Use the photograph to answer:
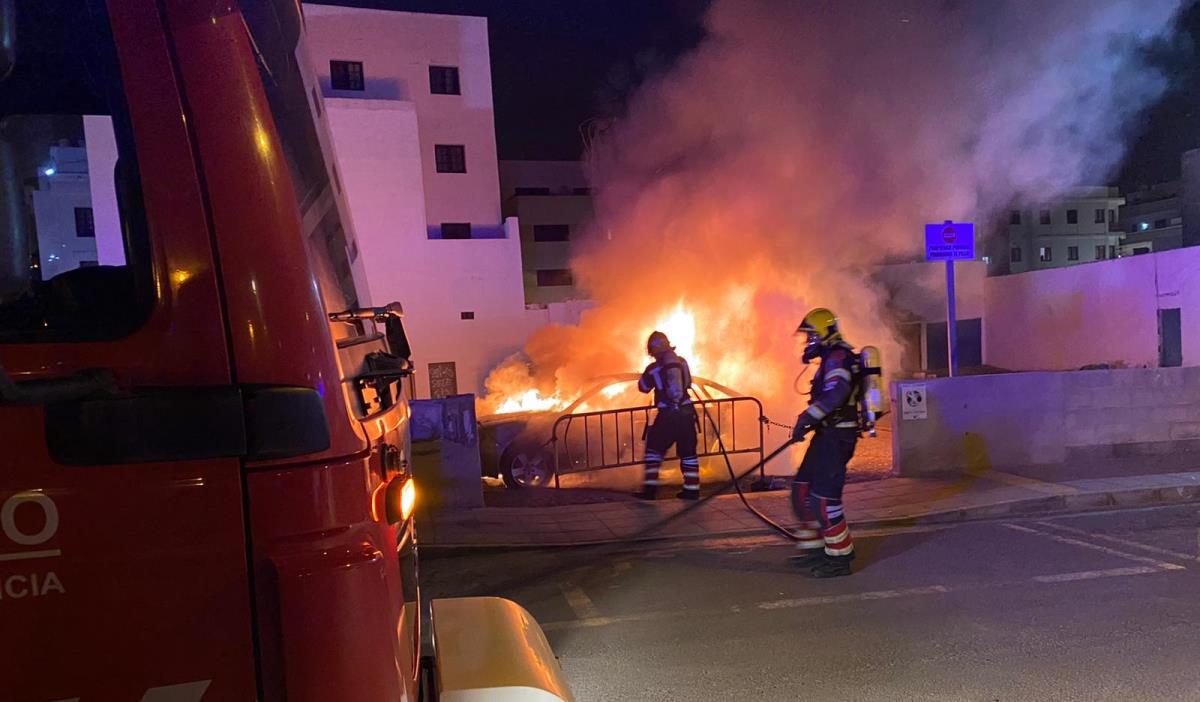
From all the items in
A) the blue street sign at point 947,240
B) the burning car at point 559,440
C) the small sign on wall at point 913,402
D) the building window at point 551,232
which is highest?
the building window at point 551,232

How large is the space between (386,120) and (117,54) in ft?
58.9

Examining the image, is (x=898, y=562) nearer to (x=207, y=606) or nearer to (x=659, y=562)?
(x=659, y=562)

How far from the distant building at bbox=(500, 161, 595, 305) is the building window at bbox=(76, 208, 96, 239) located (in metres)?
34.5

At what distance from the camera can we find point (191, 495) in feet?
3.82

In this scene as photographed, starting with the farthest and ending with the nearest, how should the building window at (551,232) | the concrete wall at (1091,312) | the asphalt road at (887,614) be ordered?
the building window at (551,232), the concrete wall at (1091,312), the asphalt road at (887,614)

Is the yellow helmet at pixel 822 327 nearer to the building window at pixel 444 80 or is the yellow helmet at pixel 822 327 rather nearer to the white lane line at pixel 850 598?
the white lane line at pixel 850 598

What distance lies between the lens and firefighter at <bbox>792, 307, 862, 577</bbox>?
538 centimetres

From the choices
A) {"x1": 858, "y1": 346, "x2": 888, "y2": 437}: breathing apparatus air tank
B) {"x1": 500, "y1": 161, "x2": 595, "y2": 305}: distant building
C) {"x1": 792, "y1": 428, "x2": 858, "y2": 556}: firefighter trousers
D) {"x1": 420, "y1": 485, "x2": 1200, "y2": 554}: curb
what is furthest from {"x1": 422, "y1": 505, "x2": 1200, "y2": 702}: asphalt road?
{"x1": 500, "y1": 161, "x2": 595, "y2": 305}: distant building

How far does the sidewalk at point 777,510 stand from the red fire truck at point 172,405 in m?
5.31

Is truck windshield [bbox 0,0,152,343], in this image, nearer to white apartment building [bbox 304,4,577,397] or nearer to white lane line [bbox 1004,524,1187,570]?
Answer: white lane line [bbox 1004,524,1187,570]

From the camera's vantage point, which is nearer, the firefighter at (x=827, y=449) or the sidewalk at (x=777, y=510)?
the firefighter at (x=827, y=449)

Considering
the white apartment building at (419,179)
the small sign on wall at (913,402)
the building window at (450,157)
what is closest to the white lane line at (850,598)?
the small sign on wall at (913,402)

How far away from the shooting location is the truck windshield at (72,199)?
1.21 meters

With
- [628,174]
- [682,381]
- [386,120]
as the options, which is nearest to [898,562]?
[682,381]
